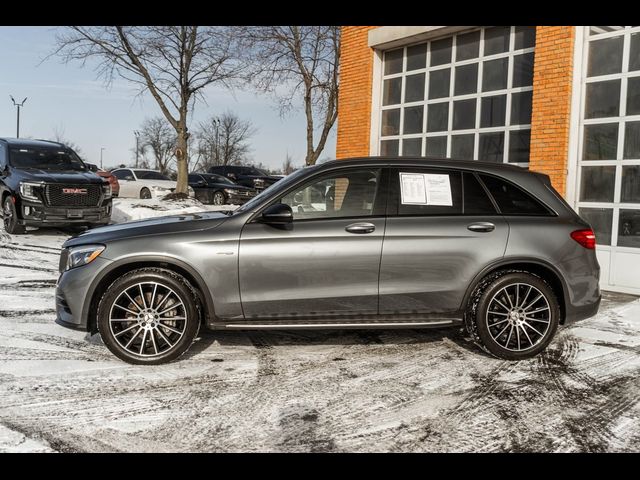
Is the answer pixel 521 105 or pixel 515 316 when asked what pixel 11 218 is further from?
pixel 515 316

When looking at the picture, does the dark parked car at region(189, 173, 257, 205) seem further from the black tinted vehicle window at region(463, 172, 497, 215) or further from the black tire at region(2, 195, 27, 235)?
the black tinted vehicle window at region(463, 172, 497, 215)

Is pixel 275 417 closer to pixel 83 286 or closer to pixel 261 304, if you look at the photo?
pixel 261 304

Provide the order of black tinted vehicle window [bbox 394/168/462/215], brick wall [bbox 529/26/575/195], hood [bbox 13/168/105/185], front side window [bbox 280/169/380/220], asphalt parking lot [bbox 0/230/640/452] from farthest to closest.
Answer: hood [bbox 13/168/105/185] → brick wall [bbox 529/26/575/195] → black tinted vehicle window [bbox 394/168/462/215] → front side window [bbox 280/169/380/220] → asphalt parking lot [bbox 0/230/640/452]

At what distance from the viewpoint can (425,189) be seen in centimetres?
491

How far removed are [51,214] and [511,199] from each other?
1001cm

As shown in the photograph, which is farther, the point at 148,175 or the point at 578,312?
the point at 148,175

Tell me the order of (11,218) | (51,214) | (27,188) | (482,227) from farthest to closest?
(11,218) → (51,214) → (27,188) → (482,227)

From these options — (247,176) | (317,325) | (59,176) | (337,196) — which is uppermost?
(247,176)

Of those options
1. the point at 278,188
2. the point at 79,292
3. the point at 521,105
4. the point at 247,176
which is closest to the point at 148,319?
the point at 79,292

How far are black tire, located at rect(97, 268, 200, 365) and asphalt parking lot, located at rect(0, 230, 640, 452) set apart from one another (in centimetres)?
14

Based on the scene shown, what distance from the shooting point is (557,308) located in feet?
15.8

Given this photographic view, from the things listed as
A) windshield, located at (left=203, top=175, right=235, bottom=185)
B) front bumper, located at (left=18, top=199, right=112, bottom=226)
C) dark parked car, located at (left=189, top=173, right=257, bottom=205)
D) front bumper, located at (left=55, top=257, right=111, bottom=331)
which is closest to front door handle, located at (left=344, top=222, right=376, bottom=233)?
front bumper, located at (left=55, top=257, right=111, bottom=331)

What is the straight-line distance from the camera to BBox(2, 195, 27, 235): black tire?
11867mm

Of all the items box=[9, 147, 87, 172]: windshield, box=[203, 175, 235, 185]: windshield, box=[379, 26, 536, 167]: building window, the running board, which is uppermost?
box=[379, 26, 536, 167]: building window
